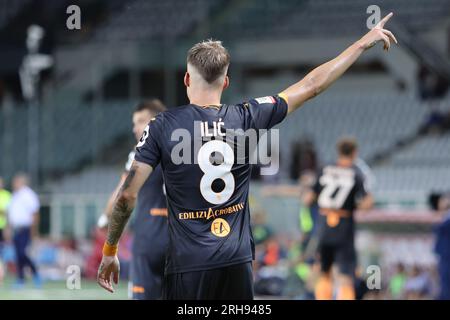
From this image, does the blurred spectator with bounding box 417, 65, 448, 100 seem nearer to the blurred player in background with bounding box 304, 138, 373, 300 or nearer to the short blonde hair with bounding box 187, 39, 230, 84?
the blurred player in background with bounding box 304, 138, 373, 300

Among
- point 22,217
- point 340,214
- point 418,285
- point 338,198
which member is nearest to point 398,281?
point 418,285

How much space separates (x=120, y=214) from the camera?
584 centimetres

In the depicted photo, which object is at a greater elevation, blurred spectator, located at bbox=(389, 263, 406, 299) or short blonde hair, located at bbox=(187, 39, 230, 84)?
short blonde hair, located at bbox=(187, 39, 230, 84)

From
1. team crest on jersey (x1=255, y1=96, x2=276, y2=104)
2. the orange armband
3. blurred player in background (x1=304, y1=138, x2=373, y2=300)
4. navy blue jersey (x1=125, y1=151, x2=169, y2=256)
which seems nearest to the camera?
the orange armband

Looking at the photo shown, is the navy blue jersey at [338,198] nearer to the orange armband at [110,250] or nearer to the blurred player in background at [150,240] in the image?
the blurred player in background at [150,240]

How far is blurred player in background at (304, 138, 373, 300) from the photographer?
13414mm

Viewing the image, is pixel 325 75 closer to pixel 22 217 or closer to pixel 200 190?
pixel 200 190

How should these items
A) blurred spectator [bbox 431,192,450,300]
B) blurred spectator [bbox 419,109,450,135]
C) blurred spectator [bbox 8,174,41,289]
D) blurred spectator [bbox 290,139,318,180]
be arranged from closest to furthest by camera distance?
blurred spectator [bbox 431,192,450,300]
blurred spectator [bbox 8,174,41,289]
blurred spectator [bbox 290,139,318,180]
blurred spectator [bbox 419,109,450,135]

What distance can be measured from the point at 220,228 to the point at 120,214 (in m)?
0.54

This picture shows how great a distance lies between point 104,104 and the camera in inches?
1062

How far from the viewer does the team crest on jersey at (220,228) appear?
19.1 ft

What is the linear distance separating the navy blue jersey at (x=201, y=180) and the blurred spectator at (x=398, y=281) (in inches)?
430

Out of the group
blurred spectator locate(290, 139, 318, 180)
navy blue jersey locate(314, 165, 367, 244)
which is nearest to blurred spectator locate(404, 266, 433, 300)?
navy blue jersey locate(314, 165, 367, 244)

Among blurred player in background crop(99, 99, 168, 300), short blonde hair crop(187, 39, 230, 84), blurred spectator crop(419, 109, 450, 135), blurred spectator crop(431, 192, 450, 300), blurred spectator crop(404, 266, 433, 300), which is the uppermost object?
blurred spectator crop(419, 109, 450, 135)
